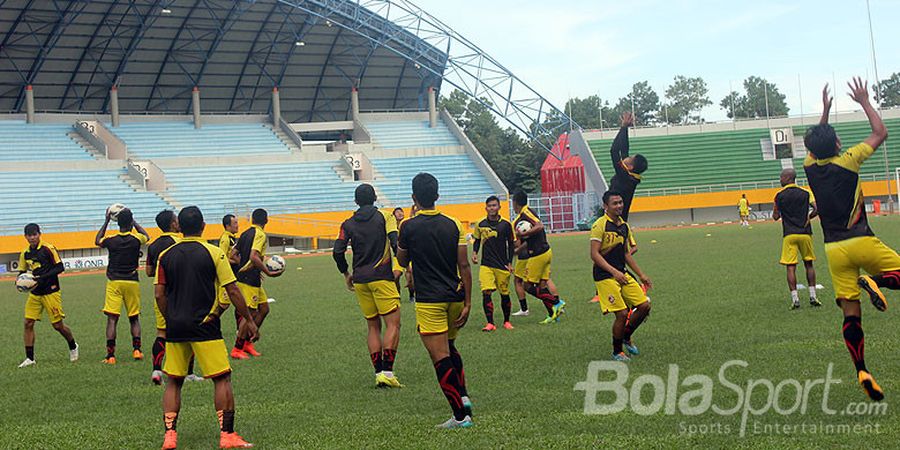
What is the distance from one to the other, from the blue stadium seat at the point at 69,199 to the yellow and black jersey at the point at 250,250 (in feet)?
120

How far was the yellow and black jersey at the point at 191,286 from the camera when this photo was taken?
7.58 meters

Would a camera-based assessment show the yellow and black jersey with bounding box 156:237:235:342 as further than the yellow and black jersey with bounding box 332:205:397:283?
No

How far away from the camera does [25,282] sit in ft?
41.1

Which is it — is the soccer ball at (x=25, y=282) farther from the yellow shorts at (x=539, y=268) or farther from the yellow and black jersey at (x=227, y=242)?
the yellow shorts at (x=539, y=268)

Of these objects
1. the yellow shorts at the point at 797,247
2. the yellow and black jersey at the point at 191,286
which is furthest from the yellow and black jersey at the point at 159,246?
the yellow shorts at the point at 797,247

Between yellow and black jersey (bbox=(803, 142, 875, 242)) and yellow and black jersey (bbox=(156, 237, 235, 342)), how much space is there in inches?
199

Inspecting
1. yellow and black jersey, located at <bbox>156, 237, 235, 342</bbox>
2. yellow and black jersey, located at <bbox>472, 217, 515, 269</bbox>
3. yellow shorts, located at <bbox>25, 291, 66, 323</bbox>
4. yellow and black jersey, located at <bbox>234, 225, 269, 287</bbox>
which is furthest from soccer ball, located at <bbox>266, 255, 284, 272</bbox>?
yellow and black jersey, located at <bbox>472, 217, 515, 269</bbox>

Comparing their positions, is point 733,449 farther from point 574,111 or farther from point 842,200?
point 574,111

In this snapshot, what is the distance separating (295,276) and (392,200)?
26.5 m

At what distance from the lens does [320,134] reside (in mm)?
64750

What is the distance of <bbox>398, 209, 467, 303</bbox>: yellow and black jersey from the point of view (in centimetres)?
783

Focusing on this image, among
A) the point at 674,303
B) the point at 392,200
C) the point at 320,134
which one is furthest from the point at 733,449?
the point at 320,134

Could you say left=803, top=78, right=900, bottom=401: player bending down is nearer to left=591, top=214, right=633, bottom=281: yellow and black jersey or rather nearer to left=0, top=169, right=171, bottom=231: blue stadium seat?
left=591, top=214, right=633, bottom=281: yellow and black jersey

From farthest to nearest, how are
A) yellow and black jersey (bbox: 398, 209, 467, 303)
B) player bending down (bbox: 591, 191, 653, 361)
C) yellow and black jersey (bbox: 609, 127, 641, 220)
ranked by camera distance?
yellow and black jersey (bbox: 609, 127, 641, 220), player bending down (bbox: 591, 191, 653, 361), yellow and black jersey (bbox: 398, 209, 467, 303)
